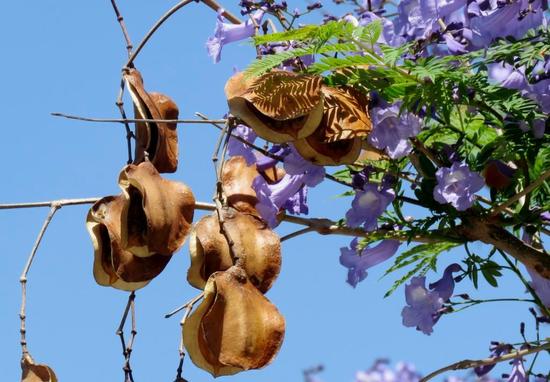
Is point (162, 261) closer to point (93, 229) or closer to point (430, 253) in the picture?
point (93, 229)

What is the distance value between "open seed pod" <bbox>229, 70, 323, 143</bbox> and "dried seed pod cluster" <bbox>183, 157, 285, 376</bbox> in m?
0.17

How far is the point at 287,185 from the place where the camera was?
269cm

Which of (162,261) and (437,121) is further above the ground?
(437,121)

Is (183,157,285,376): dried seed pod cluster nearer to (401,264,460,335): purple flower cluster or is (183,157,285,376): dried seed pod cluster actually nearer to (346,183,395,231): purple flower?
(346,183,395,231): purple flower

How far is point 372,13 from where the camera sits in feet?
8.50

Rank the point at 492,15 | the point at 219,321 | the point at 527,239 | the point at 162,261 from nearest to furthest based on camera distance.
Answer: the point at 219,321, the point at 492,15, the point at 162,261, the point at 527,239

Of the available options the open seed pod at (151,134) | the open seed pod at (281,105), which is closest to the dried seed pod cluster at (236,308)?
the open seed pod at (281,105)

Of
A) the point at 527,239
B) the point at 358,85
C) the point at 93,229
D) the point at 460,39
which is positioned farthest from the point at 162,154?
the point at 527,239

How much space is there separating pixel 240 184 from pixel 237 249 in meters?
0.44

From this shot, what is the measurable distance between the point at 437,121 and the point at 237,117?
459 millimetres

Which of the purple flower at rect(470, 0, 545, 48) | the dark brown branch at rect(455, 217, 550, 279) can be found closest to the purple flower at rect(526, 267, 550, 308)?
the dark brown branch at rect(455, 217, 550, 279)

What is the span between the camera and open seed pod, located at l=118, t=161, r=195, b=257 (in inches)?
94.0

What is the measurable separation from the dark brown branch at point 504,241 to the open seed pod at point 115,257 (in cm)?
61

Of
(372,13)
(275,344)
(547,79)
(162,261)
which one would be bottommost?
(275,344)
